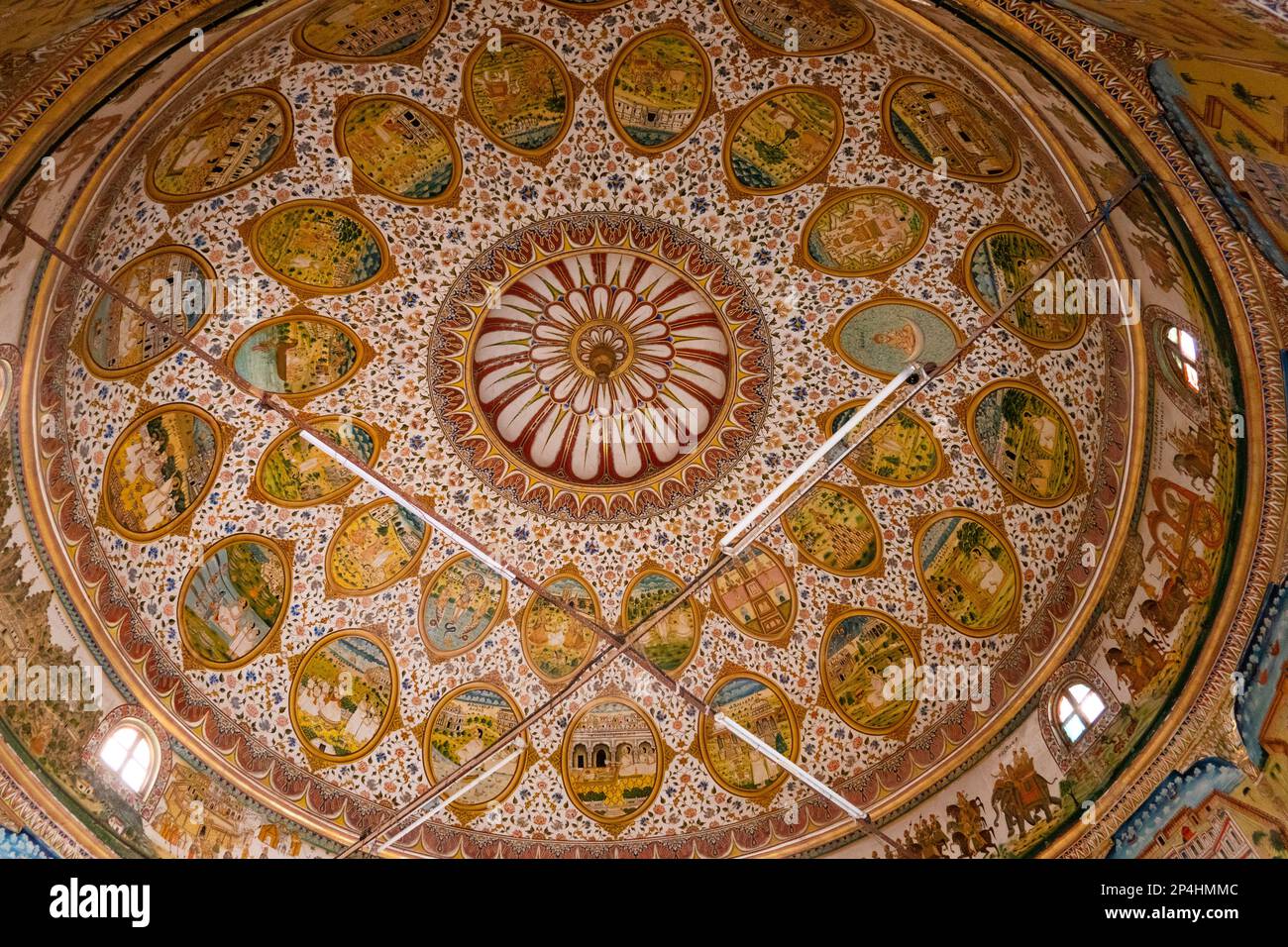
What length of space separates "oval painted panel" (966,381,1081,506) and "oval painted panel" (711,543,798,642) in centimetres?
348

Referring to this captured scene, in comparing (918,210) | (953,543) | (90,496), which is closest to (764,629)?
(953,543)

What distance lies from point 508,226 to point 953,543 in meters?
7.60

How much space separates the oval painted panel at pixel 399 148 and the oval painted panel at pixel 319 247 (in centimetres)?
67

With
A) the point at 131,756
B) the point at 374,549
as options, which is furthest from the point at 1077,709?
the point at 131,756

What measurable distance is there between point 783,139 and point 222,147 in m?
6.90

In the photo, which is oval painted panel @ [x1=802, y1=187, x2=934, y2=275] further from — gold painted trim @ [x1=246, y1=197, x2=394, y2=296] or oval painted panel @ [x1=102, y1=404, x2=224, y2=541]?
oval painted panel @ [x1=102, y1=404, x2=224, y2=541]

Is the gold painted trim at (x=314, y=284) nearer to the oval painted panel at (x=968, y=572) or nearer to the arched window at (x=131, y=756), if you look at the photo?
the arched window at (x=131, y=756)

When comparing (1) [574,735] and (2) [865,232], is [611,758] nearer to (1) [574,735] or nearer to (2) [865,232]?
(1) [574,735]

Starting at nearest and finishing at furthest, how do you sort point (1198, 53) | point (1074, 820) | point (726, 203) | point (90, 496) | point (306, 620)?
point (1198, 53) → point (1074, 820) → point (90, 496) → point (726, 203) → point (306, 620)

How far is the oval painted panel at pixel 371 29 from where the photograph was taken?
44.6 feet

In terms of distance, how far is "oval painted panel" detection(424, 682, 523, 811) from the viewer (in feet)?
61.2

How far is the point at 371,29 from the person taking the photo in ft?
47.0

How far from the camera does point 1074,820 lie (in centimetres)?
1477

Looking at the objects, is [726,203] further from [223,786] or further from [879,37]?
[223,786]
